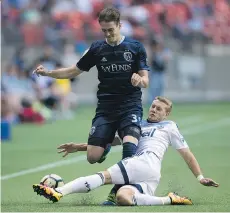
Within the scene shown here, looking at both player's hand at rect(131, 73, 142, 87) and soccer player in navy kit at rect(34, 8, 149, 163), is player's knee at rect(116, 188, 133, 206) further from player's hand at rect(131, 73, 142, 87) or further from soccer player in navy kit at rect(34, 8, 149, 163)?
player's hand at rect(131, 73, 142, 87)

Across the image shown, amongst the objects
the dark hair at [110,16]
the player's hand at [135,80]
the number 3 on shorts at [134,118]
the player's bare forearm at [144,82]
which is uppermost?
the dark hair at [110,16]

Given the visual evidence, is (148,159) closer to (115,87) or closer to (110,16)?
(115,87)

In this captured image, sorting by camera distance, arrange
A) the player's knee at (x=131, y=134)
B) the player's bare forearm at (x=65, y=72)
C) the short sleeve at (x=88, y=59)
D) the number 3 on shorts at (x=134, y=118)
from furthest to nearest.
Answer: the player's bare forearm at (x=65, y=72) < the short sleeve at (x=88, y=59) < the number 3 on shorts at (x=134, y=118) < the player's knee at (x=131, y=134)

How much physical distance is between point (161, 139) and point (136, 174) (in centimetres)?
66

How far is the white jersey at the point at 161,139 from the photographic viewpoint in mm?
10109

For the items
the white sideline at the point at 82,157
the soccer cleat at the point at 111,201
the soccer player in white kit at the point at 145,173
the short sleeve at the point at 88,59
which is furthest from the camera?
the white sideline at the point at 82,157

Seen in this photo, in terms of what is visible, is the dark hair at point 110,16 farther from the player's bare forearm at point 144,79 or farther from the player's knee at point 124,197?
the player's knee at point 124,197

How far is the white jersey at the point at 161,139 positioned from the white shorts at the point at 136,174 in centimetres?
30

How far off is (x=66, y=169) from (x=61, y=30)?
58.1 ft

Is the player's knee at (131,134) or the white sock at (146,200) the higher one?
the player's knee at (131,134)

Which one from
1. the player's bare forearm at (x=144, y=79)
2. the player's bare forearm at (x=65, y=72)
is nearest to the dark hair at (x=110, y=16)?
the player's bare forearm at (x=144, y=79)

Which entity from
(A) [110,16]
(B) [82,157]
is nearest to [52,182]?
(A) [110,16]

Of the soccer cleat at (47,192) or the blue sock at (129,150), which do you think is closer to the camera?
the soccer cleat at (47,192)

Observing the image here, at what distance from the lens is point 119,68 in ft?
34.8
